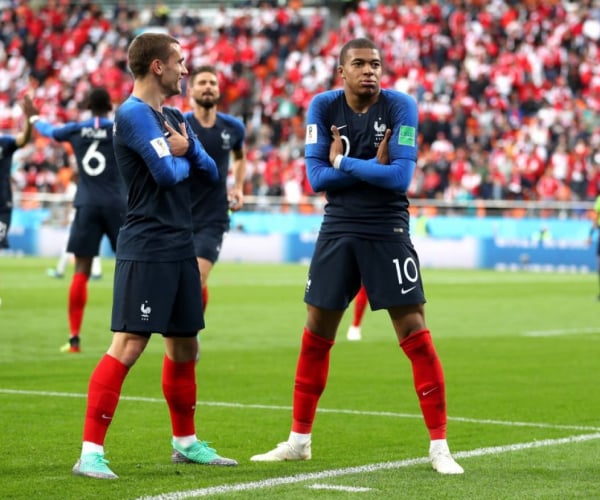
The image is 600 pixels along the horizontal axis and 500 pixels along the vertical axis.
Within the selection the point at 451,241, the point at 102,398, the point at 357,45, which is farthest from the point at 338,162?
the point at 451,241

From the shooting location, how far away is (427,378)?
23.1 feet

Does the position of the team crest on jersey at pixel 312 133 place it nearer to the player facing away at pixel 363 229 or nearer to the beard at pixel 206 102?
the player facing away at pixel 363 229

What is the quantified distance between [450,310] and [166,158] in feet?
43.5

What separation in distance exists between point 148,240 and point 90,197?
6.77 meters

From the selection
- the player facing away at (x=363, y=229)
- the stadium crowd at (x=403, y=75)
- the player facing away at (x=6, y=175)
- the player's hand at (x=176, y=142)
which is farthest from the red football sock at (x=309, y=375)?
the stadium crowd at (x=403, y=75)

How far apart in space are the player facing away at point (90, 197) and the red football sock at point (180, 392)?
6213mm

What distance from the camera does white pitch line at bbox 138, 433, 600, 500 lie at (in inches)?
243

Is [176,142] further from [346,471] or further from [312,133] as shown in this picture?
[346,471]

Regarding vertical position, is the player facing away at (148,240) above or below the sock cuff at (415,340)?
above

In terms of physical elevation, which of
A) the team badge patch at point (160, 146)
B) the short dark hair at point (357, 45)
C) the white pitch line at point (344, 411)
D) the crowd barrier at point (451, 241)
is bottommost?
the crowd barrier at point (451, 241)

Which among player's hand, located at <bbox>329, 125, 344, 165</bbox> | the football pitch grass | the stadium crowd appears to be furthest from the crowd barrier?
player's hand, located at <bbox>329, 125, 344, 165</bbox>

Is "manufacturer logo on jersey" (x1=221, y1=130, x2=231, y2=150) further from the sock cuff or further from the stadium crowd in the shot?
the stadium crowd

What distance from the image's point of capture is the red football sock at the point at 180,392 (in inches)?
279

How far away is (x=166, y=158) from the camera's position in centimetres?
662
